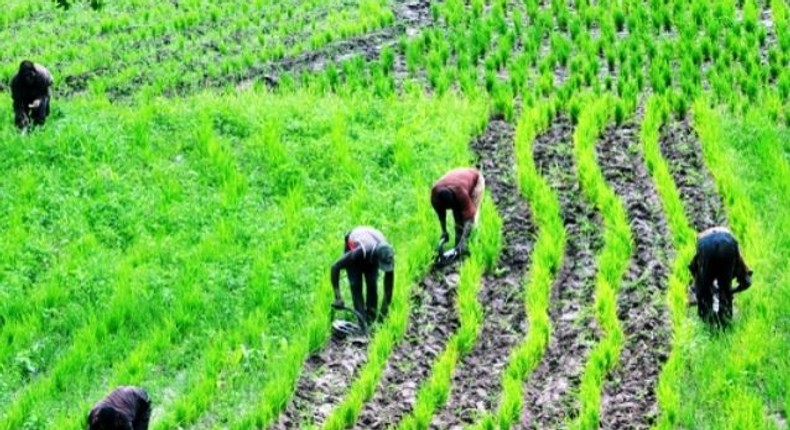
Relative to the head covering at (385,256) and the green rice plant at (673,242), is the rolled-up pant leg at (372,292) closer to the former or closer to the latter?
the head covering at (385,256)

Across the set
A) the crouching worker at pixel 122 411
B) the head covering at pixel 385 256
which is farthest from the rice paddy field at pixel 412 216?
the crouching worker at pixel 122 411

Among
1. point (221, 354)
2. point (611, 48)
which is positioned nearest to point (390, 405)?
point (221, 354)

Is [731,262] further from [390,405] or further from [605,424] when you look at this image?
[390,405]

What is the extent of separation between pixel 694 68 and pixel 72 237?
7.65 m

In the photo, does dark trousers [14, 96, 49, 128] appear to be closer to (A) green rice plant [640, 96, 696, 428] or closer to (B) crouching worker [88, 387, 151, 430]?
(A) green rice plant [640, 96, 696, 428]

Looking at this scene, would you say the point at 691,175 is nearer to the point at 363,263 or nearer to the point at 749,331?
the point at 749,331

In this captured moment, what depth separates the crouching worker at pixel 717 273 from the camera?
31.4ft

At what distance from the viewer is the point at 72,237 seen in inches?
495

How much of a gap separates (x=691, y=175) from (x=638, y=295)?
2744 mm

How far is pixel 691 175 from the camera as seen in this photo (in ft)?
42.3

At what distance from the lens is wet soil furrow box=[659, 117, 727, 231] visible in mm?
11898

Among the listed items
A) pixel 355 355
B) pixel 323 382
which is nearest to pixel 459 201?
pixel 355 355

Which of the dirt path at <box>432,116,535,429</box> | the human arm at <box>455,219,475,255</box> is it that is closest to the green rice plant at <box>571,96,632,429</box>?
the dirt path at <box>432,116,535,429</box>

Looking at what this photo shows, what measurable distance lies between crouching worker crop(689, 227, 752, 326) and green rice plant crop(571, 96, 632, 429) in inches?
26.9
